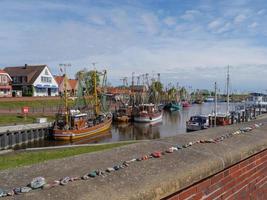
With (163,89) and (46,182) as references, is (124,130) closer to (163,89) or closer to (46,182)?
(46,182)

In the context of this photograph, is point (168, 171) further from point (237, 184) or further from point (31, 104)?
point (31, 104)

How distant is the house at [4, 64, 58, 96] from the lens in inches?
3351

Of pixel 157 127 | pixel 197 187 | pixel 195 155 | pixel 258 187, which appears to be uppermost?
pixel 195 155

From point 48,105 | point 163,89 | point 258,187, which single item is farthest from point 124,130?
point 163,89

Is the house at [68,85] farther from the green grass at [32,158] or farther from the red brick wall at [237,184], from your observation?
the red brick wall at [237,184]

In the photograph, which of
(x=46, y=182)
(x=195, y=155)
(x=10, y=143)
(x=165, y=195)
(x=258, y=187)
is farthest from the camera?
(x=10, y=143)

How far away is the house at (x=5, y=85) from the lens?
259 feet

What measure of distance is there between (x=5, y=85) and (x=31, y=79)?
22.9 ft

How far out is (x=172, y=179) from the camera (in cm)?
289

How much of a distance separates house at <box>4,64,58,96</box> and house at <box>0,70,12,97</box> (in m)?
4.66

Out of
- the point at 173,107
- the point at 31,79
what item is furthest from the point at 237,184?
the point at 173,107

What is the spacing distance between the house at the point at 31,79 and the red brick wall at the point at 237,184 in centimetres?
8301

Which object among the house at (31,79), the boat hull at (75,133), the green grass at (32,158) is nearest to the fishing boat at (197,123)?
the boat hull at (75,133)

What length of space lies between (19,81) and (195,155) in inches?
3445
